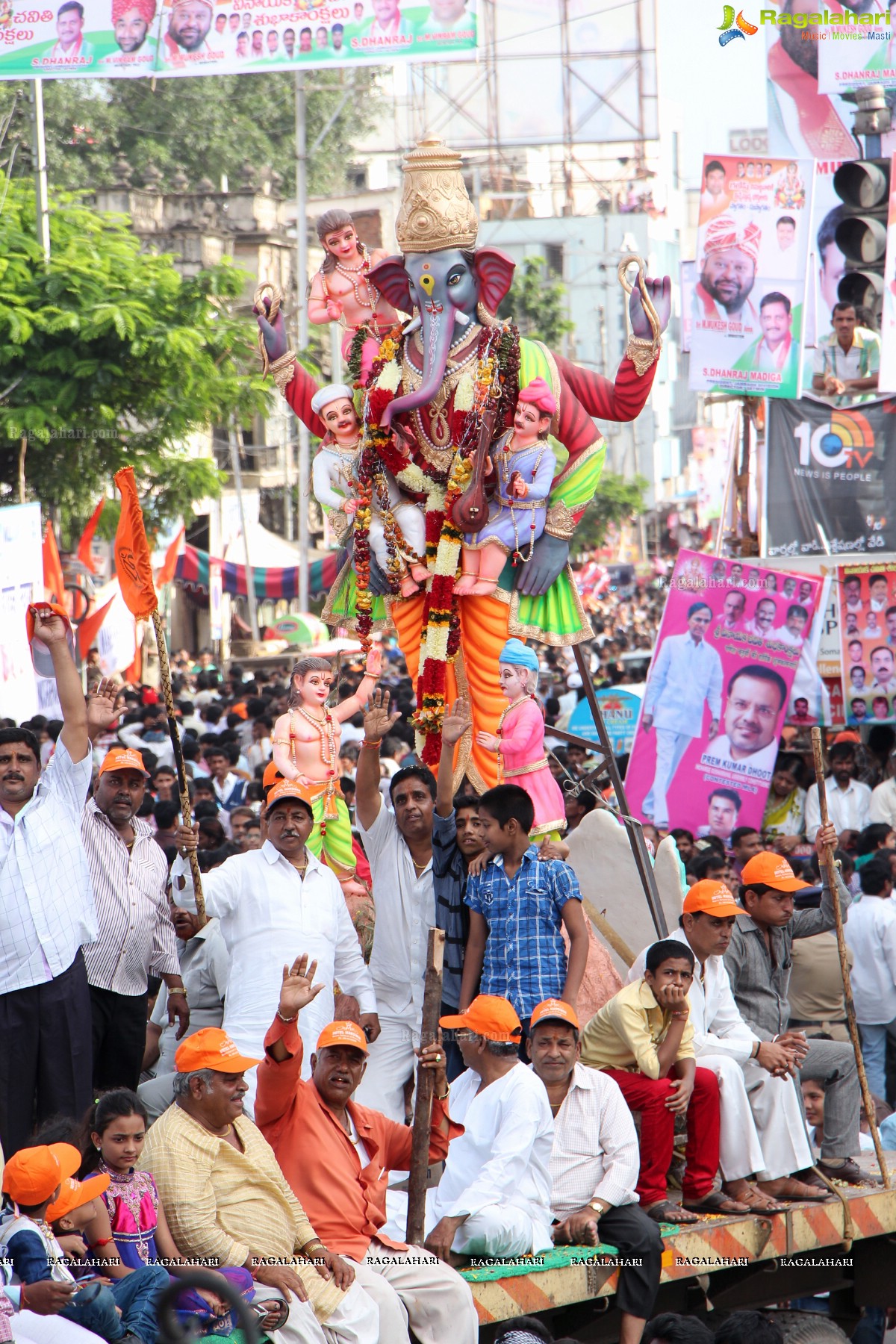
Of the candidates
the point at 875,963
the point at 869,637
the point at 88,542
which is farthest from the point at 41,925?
the point at 88,542

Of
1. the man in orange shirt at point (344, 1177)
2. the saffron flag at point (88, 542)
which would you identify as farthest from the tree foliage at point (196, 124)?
the man in orange shirt at point (344, 1177)

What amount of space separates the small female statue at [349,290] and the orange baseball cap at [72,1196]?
3.98 meters

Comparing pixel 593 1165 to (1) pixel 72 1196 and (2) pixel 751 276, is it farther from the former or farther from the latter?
(2) pixel 751 276

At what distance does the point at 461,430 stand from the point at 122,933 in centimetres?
249

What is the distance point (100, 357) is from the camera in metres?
16.3

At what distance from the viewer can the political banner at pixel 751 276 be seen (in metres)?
13.2

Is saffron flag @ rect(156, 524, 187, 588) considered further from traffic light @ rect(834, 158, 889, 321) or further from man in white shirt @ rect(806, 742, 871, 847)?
man in white shirt @ rect(806, 742, 871, 847)

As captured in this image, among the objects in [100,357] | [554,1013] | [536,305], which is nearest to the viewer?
[554,1013]

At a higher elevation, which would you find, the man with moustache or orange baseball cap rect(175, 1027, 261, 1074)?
the man with moustache

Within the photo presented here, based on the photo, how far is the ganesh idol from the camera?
7367 millimetres

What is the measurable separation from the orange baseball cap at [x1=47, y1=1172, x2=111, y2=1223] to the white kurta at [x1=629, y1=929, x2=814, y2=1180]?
236 cm

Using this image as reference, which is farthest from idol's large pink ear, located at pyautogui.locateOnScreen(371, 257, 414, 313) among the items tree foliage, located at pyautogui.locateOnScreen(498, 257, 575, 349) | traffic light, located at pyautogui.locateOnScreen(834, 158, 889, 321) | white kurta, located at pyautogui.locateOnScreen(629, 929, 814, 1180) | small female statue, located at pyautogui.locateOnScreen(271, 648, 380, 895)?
tree foliage, located at pyautogui.locateOnScreen(498, 257, 575, 349)

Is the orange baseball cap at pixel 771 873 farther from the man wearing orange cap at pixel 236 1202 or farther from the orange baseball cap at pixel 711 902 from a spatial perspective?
the man wearing orange cap at pixel 236 1202

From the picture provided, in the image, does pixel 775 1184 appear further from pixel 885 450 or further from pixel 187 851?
pixel 885 450
